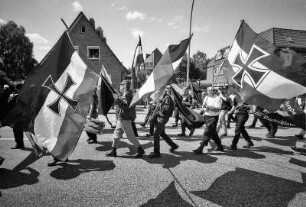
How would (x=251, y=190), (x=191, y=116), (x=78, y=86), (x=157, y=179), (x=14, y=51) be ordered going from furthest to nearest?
(x=14, y=51) → (x=191, y=116) → (x=78, y=86) → (x=157, y=179) → (x=251, y=190)

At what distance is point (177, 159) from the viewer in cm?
538

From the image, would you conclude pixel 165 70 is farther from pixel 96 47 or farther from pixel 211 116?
pixel 96 47

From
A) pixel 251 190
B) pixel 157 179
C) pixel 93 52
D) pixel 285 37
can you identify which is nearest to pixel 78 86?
pixel 157 179

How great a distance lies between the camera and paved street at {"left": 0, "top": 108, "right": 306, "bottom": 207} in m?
3.34

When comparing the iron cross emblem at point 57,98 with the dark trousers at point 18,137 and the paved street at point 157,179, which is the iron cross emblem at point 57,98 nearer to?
the paved street at point 157,179

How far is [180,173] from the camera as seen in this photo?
4.46m

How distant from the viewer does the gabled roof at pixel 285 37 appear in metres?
28.1

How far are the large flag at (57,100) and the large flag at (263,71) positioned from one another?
3.33 m

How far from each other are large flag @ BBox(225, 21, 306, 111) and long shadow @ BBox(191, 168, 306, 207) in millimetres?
1478

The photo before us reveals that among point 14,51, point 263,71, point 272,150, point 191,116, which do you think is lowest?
point 272,150

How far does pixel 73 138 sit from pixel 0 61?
168ft

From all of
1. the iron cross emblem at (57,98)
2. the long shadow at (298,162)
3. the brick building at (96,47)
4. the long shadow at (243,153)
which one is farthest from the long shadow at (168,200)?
the brick building at (96,47)

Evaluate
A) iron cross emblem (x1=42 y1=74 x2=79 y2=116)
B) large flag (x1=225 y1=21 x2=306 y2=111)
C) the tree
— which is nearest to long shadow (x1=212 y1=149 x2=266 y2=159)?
large flag (x1=225 y1=21 x2=306 y2=111)

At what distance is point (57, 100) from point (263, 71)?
4408 mm
